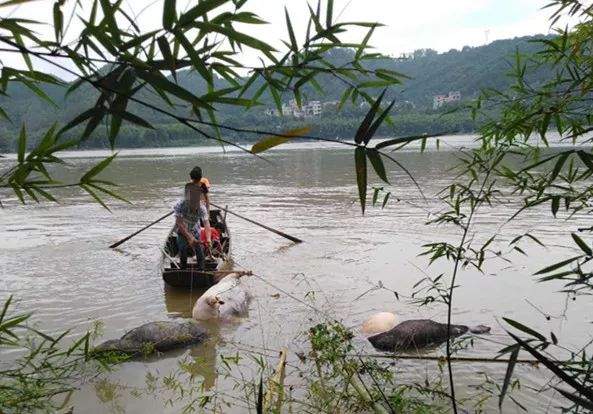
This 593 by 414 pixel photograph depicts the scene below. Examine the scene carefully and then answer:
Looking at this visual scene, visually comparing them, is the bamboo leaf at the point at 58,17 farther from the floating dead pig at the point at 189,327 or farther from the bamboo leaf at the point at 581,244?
the floating dead pig at the point at 189,327

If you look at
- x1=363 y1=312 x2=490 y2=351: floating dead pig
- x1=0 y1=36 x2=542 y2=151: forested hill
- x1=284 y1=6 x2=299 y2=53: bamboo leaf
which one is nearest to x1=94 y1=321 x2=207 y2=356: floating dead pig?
x1=363 y1=312 x2=490 y2=351: floating dead pig

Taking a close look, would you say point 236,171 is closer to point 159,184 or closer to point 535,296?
point 159,184

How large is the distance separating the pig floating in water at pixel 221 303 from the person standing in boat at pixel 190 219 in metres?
0.75

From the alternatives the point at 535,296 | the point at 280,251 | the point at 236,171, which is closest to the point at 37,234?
the point at 280,251

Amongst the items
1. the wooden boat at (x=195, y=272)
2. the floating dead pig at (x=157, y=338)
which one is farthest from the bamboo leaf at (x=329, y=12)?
the wooden boat at (x=195, y=272)

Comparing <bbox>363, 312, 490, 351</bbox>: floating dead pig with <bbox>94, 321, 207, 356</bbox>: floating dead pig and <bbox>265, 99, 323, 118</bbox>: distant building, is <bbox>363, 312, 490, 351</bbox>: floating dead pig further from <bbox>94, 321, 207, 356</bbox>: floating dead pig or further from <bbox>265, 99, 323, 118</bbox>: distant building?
<bbox>265, 99, 323, 118</bbox>: distant building

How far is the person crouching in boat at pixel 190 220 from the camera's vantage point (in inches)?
318

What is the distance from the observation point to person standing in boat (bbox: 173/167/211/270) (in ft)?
26.5

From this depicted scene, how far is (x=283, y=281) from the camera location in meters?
9.65

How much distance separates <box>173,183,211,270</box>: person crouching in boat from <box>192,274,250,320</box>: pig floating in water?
750mm

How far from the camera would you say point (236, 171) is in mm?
33219

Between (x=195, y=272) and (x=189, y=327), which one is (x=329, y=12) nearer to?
(x=189, y=327)

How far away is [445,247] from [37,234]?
13.4 m

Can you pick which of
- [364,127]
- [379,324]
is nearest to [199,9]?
[364,127]
